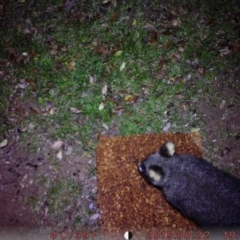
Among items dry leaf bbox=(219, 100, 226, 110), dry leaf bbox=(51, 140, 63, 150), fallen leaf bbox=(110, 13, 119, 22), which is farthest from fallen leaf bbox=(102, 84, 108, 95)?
dry leaf bbox=(219, 100, 226, 110)

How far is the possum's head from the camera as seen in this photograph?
13.7ft

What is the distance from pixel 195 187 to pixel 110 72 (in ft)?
8.97

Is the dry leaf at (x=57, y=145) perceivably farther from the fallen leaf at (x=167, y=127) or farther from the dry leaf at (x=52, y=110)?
the fallen leaf at (x=167, y=127)

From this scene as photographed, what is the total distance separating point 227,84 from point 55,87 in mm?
3226

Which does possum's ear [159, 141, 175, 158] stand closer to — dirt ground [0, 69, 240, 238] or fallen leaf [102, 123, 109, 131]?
dirt ground [0, 69, 240, 238]

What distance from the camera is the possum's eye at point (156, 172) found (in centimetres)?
415

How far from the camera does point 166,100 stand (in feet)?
17.3

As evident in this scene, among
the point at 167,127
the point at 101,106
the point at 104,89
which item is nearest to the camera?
the point at 167,127

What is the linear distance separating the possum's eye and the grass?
1.00m

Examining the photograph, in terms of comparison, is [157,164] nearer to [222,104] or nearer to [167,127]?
[167,127]

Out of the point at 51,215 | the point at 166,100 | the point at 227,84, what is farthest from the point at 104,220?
the point at 227,84

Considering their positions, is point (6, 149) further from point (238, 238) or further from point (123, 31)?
point (238, 238)

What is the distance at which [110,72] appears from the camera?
555 centimetres

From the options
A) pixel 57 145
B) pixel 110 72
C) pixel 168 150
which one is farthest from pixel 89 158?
pixel 110 72
